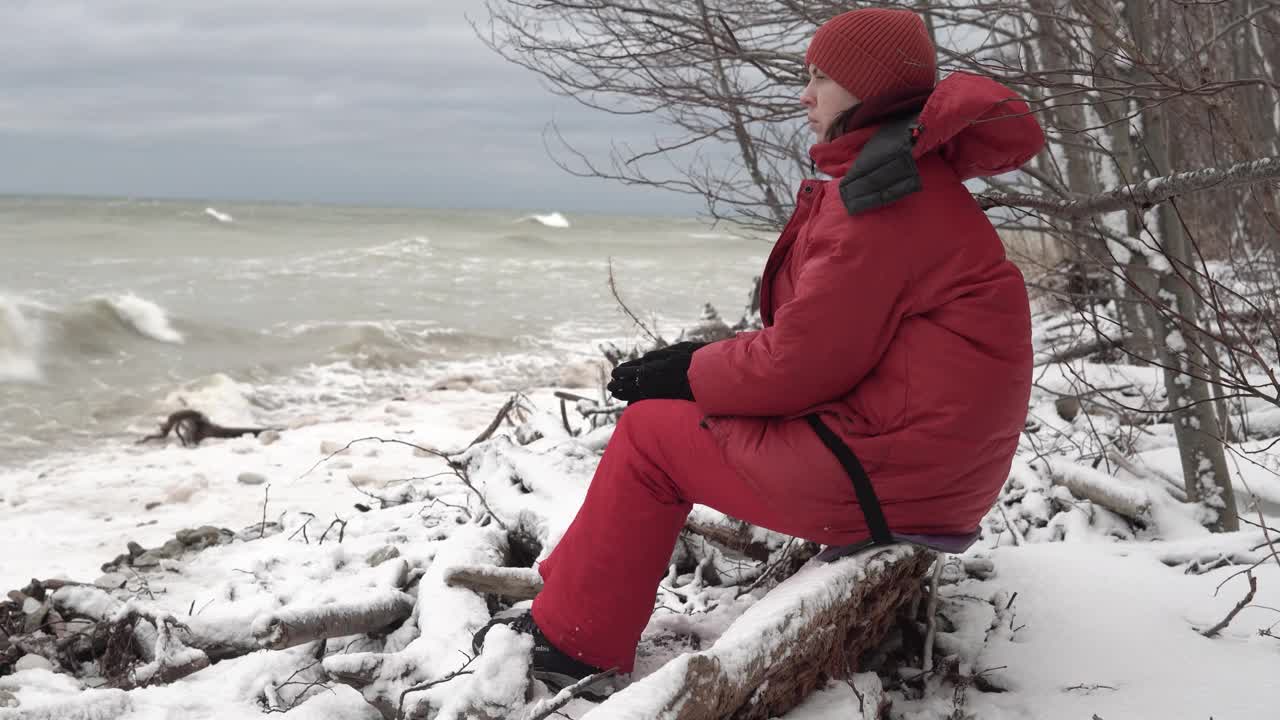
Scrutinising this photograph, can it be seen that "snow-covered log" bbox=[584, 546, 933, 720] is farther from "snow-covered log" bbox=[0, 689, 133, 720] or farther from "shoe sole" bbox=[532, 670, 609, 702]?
"snow-covered log" bbox=[0, 689, 133, 720]

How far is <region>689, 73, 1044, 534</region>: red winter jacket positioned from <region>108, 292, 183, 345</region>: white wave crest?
11239 mm

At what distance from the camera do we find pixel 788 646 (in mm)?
1930

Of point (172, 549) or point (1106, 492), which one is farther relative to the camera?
point (172, 549)

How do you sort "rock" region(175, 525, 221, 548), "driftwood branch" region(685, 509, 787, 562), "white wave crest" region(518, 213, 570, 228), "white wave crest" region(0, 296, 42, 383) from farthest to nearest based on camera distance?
"white wave crest" region(518, 213, 570, 228), "white wave crest" region(0, 296, 42, 383), "rock" region(175, 525, 221, 548), "driftwood branch" region(685, 509, 787, 562)

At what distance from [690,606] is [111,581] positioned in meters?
2.67

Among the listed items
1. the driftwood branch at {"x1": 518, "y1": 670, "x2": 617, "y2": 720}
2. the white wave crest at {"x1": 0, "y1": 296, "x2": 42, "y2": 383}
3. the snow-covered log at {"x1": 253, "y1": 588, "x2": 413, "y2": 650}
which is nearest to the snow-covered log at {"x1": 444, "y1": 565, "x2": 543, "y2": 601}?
the snow-covered log at {"x1": 253, "y1": 588, "x2": 413, "y2": 650}

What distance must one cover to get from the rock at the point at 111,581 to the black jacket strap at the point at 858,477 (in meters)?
3.22

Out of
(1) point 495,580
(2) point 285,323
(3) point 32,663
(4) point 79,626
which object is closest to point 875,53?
(1) point 495,580

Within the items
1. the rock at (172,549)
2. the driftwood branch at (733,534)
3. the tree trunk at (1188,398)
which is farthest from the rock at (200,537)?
the tree trunk at (1188,398)

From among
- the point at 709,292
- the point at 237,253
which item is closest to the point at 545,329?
the point at 709,292

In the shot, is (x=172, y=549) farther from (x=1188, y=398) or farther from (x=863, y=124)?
(x=1188, y=398)

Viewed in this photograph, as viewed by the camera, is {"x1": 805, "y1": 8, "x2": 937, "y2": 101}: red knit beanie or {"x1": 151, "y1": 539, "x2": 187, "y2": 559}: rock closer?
{"x1": 805, "y1": 8, "x2": 937, "y2": 101}: red knit beanie

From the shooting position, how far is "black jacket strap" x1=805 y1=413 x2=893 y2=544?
196 cm

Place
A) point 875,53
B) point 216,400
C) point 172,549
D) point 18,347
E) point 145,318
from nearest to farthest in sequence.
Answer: point 875,53 < point 172,549 < point 216,400 < point 18,347 < point 145,318
